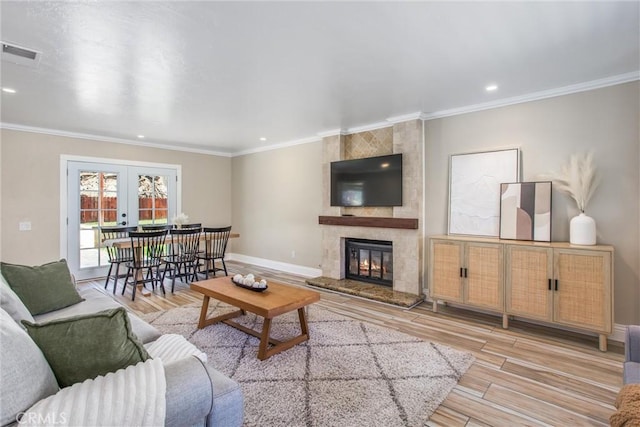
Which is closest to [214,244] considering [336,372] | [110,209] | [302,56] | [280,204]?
[280,204]

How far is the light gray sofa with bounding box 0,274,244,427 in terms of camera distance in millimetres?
984

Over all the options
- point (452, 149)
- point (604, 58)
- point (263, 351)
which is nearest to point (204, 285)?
point (263, 351)

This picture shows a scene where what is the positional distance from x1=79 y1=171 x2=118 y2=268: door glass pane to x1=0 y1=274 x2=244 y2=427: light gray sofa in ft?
16.5

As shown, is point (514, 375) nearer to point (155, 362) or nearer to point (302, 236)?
point (155, 362)

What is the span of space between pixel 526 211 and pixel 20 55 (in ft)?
16.0

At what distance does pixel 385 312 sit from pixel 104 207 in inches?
201

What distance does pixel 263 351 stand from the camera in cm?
262

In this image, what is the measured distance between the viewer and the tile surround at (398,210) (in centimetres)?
427

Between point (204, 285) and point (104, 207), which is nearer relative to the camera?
point (204, 285)

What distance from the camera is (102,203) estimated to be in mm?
5570

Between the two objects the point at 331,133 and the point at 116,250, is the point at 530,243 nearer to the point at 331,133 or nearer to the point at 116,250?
the point at 331,133

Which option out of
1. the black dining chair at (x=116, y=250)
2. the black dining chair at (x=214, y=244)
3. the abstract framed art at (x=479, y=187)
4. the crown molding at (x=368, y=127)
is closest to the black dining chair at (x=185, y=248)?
the black dining chair at (x=214, y=244)

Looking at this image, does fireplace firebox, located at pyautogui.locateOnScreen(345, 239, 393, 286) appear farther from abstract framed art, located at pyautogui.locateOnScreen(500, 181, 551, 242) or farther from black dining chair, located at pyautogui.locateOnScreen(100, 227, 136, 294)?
black dining chair, located at pyautogui.locateOnScreen(100, 227, 136, 294)

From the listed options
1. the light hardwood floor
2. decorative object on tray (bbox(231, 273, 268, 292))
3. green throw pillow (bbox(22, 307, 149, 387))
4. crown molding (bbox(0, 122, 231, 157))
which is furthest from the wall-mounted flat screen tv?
green throw pillow (bbox(22, 307, 149, 387))
